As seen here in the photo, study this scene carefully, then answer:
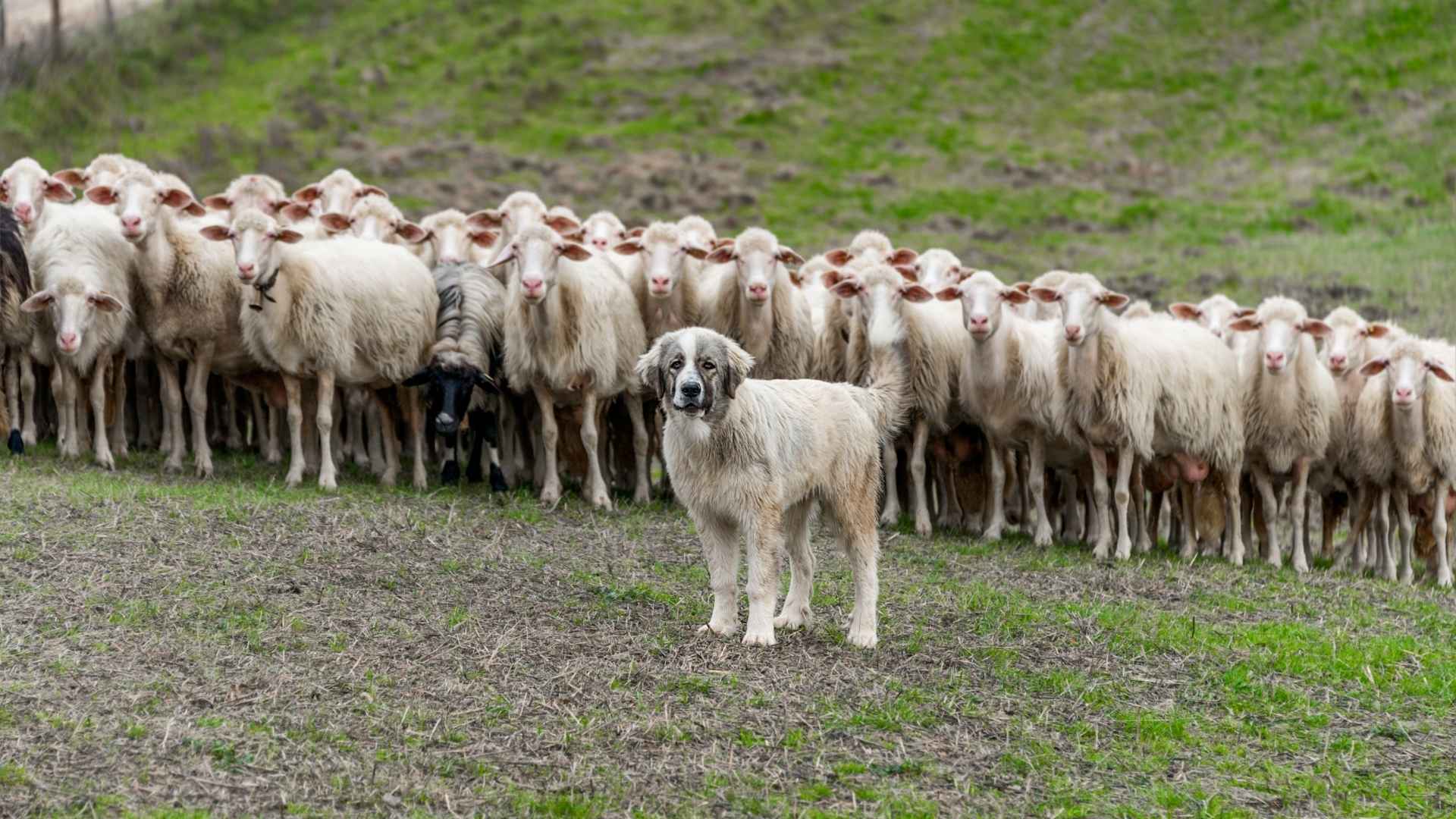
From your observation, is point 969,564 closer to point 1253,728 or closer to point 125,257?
point 1253,728

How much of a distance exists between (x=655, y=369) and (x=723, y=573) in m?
1.20

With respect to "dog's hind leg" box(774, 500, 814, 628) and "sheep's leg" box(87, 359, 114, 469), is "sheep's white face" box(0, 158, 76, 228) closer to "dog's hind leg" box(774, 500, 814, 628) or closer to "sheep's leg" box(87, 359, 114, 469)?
"sheep's leg" box(87, 359, 114, 469)

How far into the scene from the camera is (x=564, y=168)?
3641 cm

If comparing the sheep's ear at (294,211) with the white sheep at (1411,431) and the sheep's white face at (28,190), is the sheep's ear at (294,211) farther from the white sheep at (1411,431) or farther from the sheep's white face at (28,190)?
the white sheep at (1411,431)

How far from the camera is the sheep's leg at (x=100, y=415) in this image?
13570mm

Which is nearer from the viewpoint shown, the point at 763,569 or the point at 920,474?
the point at 763,569

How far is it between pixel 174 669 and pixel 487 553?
317 cm

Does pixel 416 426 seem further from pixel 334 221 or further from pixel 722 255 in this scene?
pixel 722 255

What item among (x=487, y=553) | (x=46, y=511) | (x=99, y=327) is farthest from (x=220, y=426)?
(x=487, y=553)

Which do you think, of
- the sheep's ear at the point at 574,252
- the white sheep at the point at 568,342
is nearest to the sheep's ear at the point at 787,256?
the white sheep at the point at 568,342

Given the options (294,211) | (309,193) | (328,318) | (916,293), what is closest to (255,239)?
(328,318)

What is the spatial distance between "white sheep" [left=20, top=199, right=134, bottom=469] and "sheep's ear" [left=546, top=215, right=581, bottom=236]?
12.4ft

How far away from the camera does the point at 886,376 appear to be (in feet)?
34.3

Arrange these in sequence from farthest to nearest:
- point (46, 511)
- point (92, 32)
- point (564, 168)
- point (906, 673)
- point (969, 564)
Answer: point (92, 32) < point (564, 168) < point (969, 564) < point (46, 511) < point (906, 673)
